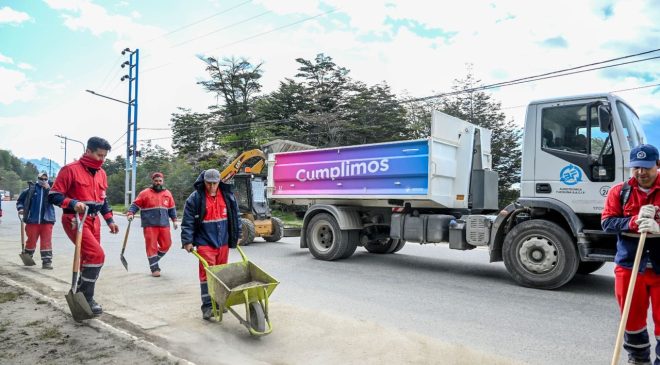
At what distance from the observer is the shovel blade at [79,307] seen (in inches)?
171

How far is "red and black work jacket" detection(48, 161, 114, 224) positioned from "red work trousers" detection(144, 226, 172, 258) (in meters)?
2.40

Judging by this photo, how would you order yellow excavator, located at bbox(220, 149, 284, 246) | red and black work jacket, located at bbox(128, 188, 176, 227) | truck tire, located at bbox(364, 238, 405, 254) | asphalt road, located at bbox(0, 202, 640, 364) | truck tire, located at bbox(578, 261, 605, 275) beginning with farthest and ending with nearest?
1. yellow excavator, located at bbox(220, 149, 284, 246)
2. truck tire, located at bbox(364, 238, 405, 254)
3. red and black work jacket, located at bbox(128, 188, 176, 227)
4. truck tire, located at bbox(578, 261, 605, 275)
5. asphalt road, located at bbox(0, 202, 640, 364)

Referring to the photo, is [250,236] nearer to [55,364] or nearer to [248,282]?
[248,282]

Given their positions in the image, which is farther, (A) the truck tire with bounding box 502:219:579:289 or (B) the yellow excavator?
(B) the yellow excavator

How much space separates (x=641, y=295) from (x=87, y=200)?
17.3 feet

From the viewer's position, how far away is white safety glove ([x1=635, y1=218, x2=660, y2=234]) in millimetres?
3024

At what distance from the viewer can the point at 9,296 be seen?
5336 millimetres

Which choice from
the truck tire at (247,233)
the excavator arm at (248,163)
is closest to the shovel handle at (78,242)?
the truck tire at (247,233)

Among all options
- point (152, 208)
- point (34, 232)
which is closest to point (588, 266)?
point (152, 208)

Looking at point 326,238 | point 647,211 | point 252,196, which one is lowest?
point 326,238

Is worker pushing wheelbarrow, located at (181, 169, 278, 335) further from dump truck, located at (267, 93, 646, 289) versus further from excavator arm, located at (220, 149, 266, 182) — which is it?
excavator arm, located at (220, 149, 266, 182)

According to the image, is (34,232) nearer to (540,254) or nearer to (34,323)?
(34,323)

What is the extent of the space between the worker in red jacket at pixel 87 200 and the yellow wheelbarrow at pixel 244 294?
49.4 inches

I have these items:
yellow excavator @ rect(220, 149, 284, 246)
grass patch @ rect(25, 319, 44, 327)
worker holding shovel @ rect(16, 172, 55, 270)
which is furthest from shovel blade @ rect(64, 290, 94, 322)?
yellow excavator @ rect(220, 149, 284, 246)
